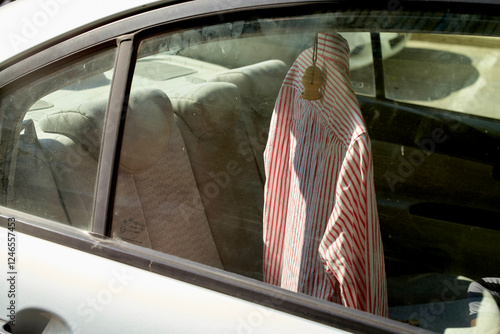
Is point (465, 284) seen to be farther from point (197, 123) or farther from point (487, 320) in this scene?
point (197, 123)

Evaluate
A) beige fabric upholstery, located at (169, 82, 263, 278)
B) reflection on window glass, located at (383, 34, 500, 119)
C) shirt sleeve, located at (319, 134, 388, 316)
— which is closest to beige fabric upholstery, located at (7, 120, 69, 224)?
beige fabric upholstery, located at (169, 82, 263, 278)

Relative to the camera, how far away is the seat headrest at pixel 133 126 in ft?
4.26

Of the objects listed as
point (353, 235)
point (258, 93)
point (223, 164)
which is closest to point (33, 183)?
point (223, 164)

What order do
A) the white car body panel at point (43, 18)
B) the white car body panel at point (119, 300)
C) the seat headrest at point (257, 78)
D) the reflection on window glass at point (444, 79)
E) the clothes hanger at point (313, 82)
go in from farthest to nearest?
1. the reflection on window glass at point (444, 79)
2. the seat headrest at point (257, 78)
3. the clothes hanger at point (313, 82)
4. the white car body panel at point (43, 18)
5. the white car body panel at point (119, 300)

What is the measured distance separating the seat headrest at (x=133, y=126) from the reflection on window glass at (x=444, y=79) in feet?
2.95

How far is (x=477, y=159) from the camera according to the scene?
199 centimetres

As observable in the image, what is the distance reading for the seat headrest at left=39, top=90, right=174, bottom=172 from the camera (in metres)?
1.30

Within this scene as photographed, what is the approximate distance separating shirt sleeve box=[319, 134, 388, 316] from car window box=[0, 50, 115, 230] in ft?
1.91

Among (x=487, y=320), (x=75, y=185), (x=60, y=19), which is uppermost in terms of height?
(x=60, y=19)

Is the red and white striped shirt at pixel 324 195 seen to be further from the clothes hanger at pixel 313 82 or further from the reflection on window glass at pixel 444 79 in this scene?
the reflection on window glass at pixel 444 79

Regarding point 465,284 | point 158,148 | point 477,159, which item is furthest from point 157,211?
point 477,159

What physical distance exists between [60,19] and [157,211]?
58cm

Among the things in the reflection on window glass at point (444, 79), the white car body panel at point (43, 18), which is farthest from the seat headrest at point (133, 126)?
the reflection on window glass at point (444, 79)

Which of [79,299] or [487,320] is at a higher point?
[487,320]
